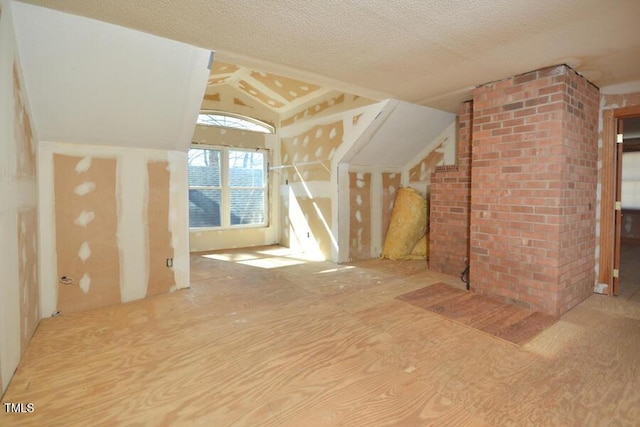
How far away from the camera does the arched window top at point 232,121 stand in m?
5.47

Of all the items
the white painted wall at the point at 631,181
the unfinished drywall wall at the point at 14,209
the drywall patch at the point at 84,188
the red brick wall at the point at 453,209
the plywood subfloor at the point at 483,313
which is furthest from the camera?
the white painted wall at the point at 631,181

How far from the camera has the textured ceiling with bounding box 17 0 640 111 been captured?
1874 millimetres

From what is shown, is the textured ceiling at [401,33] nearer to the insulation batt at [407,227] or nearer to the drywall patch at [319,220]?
the insulation batt at [407,227]

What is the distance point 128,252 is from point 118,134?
3.74 feet

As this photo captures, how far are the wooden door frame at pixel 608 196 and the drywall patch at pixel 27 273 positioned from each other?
512 centimetres

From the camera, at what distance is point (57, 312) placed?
276 centimetres

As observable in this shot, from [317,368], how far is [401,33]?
7.64ft

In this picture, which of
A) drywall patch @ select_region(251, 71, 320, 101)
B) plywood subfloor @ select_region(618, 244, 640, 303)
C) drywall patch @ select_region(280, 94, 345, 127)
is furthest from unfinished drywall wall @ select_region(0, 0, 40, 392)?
plywood subfloor @ select_region(618, 244, 640, 303)

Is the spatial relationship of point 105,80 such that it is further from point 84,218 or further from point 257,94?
point 257,94

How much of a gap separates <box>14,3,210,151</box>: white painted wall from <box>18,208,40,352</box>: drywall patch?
2.78ft

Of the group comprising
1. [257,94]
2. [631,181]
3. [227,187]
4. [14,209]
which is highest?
[257,94]

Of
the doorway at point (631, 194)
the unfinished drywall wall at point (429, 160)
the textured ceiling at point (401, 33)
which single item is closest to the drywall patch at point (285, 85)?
the textured ceiling at point (401, 33)

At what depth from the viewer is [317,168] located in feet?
16.9

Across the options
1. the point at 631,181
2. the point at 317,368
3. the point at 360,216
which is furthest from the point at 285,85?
the point at 631,181
